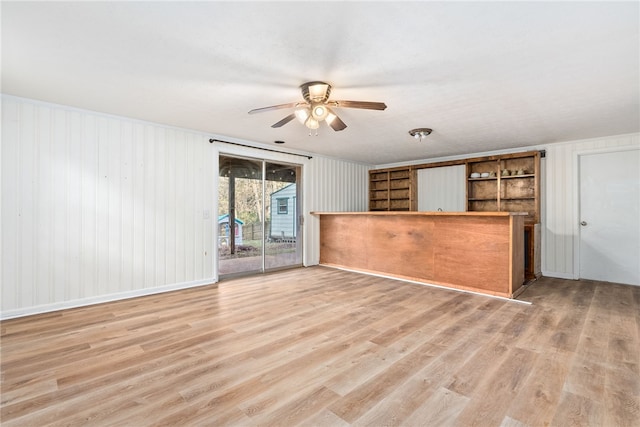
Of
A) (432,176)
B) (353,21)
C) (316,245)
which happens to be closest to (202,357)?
(353,21)

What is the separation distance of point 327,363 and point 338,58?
2.31 metres

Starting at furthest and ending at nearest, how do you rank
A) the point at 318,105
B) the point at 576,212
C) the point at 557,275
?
the point at 557,275 < the point at 576,212 < the point at 318,105

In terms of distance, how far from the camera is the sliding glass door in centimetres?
504

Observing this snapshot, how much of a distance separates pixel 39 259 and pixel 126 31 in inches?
112

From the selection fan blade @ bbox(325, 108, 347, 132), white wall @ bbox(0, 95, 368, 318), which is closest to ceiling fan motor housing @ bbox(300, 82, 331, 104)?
fan blade @ bbox(325, 108, 347, 132)

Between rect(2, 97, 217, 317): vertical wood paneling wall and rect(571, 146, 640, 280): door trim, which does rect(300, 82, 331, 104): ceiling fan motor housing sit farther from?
rect(571, 146, 640, 280): door trim

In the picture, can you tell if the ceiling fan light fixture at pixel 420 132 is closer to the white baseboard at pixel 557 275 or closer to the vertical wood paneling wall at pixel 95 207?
the vertical wood paneling wall at pixel 95 207

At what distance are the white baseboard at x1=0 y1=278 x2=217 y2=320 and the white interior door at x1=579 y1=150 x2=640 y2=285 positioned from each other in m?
6.20

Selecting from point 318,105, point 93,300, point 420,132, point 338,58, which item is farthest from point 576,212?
point 93,300

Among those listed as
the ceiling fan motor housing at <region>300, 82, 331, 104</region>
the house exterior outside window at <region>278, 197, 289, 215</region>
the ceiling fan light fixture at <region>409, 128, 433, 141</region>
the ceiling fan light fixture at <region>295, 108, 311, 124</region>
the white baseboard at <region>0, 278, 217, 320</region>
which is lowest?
the white baseboard at <region>0, 278, 217, 320</region>

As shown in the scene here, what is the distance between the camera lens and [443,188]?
21.3 feet

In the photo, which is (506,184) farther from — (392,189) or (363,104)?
(363,104)

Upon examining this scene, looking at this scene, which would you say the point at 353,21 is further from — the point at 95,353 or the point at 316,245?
the point at 316,245

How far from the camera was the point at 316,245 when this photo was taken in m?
6.31
